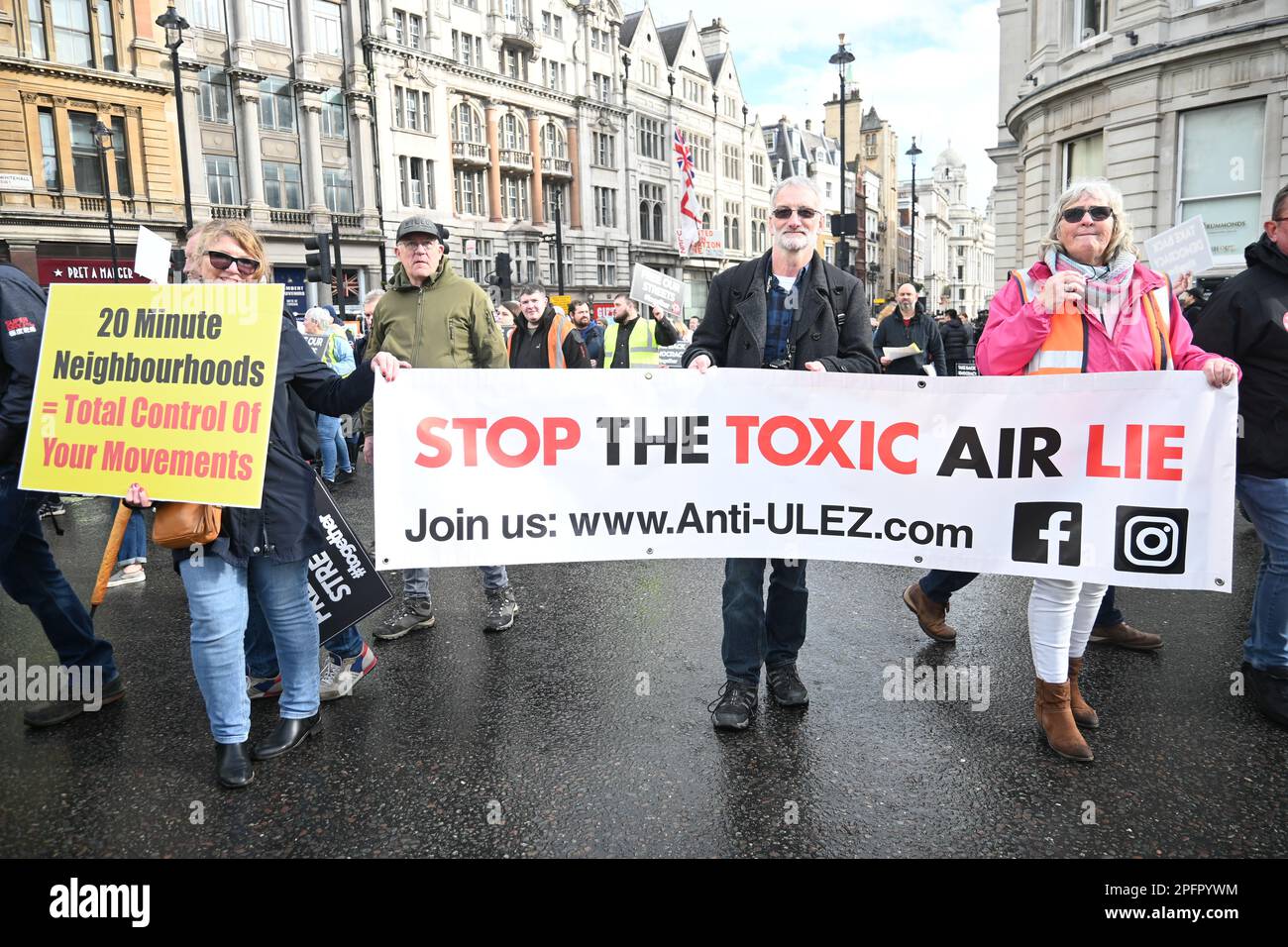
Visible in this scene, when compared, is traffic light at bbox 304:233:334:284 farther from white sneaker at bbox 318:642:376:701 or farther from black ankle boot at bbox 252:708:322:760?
black ankle boot at bbox 252:708:322:760

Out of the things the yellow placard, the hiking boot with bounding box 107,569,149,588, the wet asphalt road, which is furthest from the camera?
the hiking boot with bounding box 107,569,149,588

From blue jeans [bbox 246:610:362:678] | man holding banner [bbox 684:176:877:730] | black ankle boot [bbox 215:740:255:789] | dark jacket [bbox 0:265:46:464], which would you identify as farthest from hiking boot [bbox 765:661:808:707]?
dark jacket [bbox 0:265:46:464]

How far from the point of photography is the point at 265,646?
4227mm

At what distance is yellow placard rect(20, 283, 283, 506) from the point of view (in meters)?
3.39

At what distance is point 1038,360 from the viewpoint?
3.64 metres

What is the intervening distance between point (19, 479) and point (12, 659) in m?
1.87

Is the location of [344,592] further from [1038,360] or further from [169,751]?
[1038,360]

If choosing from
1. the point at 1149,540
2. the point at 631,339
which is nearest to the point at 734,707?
the point at 1149,540

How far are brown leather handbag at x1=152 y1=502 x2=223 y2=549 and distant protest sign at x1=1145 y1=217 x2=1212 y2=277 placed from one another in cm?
1008

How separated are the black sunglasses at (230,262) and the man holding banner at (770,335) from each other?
1.82m

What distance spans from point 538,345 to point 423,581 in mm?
2545

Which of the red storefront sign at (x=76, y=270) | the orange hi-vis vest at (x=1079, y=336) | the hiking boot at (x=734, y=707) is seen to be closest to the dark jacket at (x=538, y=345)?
the hiking boot at (x=734, y=707)

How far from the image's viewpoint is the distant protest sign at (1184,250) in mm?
9742

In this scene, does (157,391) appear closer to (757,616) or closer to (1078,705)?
(757,616)
